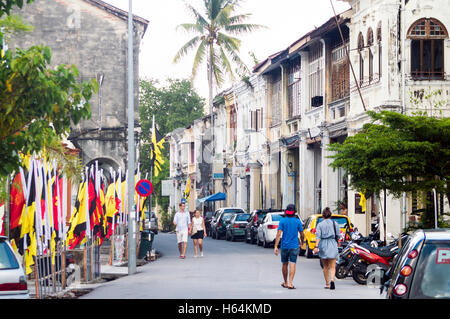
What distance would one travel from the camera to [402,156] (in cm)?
2145

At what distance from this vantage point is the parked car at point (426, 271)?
27.6ft

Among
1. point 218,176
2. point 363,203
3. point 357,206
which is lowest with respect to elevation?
point 357,206

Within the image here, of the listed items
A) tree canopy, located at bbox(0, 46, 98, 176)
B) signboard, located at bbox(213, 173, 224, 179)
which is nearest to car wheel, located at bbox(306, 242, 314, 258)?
tree canopy, located at bbox(0, 46, 98, 176)

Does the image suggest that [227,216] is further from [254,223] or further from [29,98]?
[29,98]

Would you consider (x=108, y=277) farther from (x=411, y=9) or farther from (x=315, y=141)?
(x=315, y=141)

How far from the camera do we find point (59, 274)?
18.2 meters

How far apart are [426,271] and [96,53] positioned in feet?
110

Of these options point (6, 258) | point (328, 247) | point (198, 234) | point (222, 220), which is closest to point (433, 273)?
point (6, 258)

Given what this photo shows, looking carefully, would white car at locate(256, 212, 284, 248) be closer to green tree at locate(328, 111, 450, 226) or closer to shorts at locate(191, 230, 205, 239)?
shorts at locate(191, 230, 205, 239)

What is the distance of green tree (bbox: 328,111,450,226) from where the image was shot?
70.1 ft

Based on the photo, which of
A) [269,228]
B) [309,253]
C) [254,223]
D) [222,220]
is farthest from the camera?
[222,220]

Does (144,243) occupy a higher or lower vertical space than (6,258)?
lower

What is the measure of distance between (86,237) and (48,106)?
9.42 m

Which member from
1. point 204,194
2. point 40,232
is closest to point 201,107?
point 204,194
